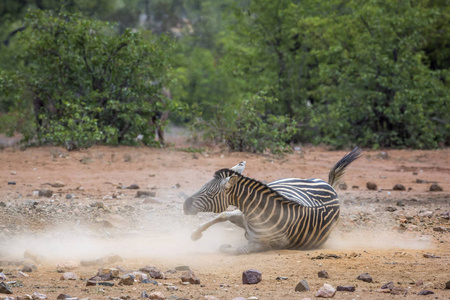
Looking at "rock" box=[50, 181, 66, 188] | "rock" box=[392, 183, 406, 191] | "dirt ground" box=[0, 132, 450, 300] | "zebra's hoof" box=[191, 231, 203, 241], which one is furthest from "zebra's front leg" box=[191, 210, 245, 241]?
"rock" box=[392, 183, 406, 191]

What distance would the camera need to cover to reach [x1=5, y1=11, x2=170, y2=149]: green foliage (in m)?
15.8

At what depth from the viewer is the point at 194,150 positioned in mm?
15094

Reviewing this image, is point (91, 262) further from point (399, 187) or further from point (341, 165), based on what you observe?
point (399, 187)

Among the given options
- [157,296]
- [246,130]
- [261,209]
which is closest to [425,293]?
[157,296]

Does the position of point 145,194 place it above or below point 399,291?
above

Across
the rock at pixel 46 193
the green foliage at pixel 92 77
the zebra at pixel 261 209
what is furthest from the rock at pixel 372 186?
the green foliage at pixel 92 77

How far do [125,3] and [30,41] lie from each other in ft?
111

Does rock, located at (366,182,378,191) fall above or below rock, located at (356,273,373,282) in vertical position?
above

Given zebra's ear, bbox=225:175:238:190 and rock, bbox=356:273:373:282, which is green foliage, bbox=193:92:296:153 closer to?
zebra's ear, bbox=225:175:238:190

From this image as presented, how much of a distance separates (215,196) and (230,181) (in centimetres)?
22

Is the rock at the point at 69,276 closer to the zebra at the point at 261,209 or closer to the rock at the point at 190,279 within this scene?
the rock at the point at 190,279

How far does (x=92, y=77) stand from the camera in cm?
1622

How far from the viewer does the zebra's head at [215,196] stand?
239 inches

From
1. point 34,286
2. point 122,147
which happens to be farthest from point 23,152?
point 34,286
